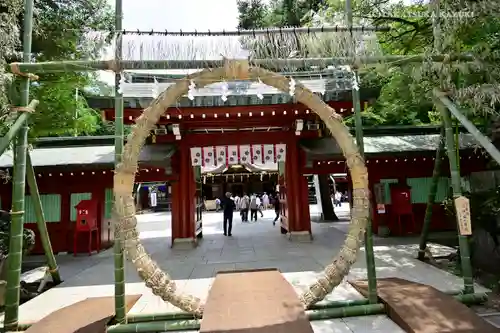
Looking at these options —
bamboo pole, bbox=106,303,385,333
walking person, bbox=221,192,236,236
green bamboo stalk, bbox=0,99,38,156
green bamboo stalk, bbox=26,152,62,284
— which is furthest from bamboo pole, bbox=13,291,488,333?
walking person, bbox=221,192,236,236

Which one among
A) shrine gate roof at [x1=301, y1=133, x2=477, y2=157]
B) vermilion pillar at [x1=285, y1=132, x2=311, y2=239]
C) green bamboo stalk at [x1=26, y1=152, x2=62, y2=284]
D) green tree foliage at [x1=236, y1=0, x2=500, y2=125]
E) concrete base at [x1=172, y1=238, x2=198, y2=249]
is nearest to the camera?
green tree foliage at [x1=236, y1=0, x2=500, y2=125]

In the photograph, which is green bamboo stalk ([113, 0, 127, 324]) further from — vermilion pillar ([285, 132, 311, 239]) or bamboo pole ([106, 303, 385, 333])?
vermilion pillar ([285, 132, 311, 239])

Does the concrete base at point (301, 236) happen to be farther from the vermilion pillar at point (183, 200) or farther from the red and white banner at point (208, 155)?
the red and white banner at point (208, 155)

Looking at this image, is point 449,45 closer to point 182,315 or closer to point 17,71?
point 182,315

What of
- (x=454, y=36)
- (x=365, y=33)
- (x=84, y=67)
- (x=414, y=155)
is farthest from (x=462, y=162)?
(x=84, y=67)

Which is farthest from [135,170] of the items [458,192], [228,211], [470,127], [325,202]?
[325,202]

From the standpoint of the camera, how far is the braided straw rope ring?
3.86 m

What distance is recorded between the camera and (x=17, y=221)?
423 cm

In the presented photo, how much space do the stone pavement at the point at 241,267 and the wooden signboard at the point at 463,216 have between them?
4.57ft

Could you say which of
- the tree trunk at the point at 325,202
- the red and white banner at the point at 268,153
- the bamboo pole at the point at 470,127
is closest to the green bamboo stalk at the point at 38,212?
the red and white banner at the point at 268,153

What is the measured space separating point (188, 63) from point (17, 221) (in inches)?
118

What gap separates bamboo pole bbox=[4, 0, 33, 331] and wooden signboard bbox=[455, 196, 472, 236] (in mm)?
5770

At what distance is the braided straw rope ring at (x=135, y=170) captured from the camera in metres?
3.86

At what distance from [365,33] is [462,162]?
27.0 ft
